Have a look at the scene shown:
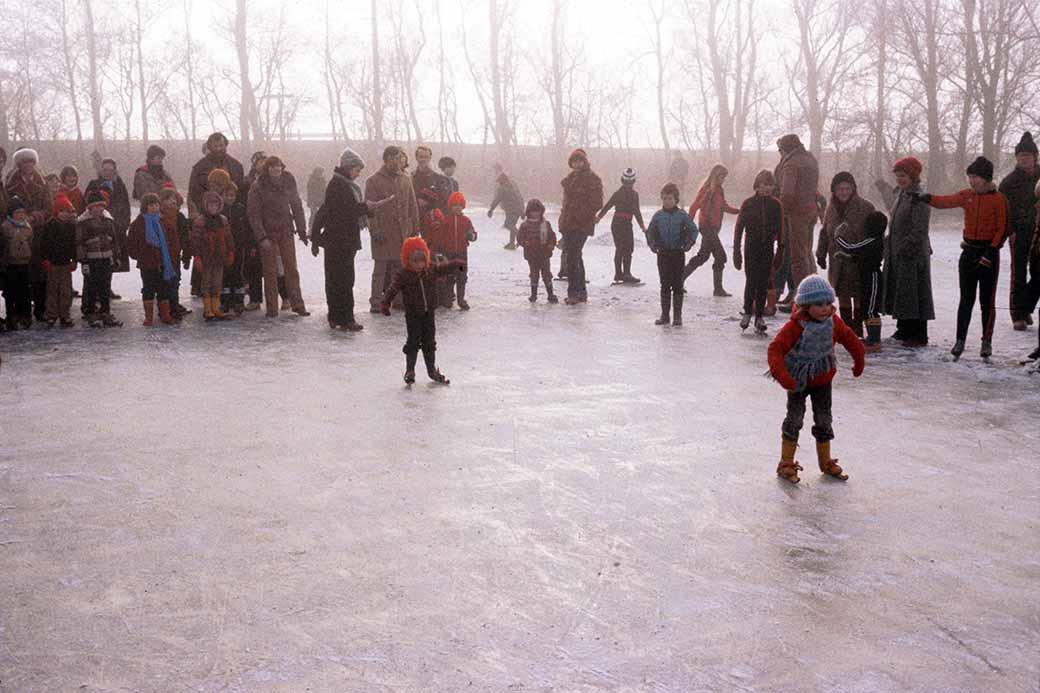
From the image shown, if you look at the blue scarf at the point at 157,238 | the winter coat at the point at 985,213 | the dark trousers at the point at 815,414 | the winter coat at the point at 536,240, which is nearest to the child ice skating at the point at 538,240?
the winter coat at the point at 536,240

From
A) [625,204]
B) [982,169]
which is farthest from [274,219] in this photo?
[982,169]

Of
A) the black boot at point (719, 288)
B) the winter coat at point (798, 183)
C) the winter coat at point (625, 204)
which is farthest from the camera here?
the winter coat at point (625, 204)

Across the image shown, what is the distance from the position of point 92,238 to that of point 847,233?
8420 mm

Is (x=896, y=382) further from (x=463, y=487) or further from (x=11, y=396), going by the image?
(x=11, y=396)

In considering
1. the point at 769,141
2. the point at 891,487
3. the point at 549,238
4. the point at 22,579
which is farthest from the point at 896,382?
the point at 769,141

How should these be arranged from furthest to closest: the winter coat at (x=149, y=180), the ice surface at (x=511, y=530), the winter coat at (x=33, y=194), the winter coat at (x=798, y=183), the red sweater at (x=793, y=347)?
1. the winter coat at (x=149, y=180)
2. the winter coat at (x=798, y=183)
3. the winter coat at (x=33, y=194)
4. the red sweater at (x=793, y=347)
5. the ice surface at (x=511, y=530)

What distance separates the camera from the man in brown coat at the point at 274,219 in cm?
1222

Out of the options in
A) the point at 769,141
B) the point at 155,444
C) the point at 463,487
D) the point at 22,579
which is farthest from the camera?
the point at 769,141

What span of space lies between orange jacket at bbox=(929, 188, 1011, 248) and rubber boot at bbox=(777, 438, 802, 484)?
182 inches

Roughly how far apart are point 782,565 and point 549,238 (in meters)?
9.47

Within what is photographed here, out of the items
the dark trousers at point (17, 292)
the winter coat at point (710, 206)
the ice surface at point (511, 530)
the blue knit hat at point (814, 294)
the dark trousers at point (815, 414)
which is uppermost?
the winter coat at point (710, 206)

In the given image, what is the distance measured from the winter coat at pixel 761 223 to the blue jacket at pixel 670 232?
77 centimetres

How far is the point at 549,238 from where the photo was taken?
45.3 feet

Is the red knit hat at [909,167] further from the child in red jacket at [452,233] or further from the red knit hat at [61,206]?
the red knit hat at [61,206]
